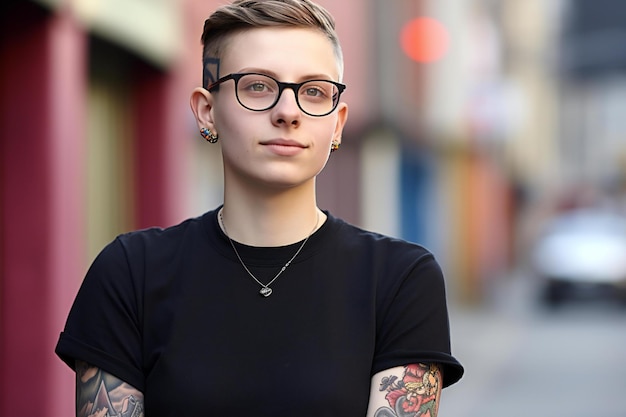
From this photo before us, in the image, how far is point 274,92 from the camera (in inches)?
97.8

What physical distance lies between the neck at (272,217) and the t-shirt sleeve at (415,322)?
20cm

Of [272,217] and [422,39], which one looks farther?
[422,39]

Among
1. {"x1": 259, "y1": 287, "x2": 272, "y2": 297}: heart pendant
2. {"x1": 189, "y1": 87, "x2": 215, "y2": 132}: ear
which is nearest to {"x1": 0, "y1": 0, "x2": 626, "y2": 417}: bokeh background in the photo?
{"x1": 189, "y1": 87, "x2": 215, "y2": 132}: ear

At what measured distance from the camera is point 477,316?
21.7 m

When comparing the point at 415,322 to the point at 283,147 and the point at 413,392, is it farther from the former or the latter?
the point at 283,147

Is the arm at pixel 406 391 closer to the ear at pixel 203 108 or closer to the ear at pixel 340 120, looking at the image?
the ear at pixel 340 120

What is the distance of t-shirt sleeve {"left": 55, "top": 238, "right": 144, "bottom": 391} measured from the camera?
2480mm

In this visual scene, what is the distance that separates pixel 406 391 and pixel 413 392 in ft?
0.09

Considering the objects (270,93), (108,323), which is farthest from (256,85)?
(108,323)

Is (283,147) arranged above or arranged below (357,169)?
above

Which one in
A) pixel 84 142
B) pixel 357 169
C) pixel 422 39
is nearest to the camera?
pixel 84 142

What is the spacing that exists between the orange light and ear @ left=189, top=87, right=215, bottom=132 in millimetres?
18880

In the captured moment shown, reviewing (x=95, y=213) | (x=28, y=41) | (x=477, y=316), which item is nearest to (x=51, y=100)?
(x=28, y=41)

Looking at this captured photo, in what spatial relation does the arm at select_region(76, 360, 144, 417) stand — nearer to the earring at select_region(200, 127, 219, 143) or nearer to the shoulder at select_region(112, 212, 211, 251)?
the shoulder at select_region(112, 212, 211, 251)
